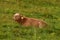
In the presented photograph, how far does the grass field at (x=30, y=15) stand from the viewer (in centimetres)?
1031

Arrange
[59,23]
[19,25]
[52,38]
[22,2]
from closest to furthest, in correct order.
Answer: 1. [52,38]
2. [19,25]
3. [59,23]
4. [22,2]

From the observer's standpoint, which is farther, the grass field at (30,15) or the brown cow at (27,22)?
the brown cow at (27,22)

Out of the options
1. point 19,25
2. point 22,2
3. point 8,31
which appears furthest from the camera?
point 22,2

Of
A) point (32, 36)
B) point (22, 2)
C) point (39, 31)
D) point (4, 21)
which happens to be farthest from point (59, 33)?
point (22, 2)

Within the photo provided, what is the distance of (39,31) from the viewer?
10945 mm

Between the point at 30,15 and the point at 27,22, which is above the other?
the point at 27,22

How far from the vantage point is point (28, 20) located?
12203mm

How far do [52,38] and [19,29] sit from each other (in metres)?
1.63

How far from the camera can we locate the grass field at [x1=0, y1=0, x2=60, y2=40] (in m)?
10.3

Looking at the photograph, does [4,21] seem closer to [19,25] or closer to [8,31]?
[19,25]

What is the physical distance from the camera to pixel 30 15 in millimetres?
14641

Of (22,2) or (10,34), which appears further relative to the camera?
(22,2)

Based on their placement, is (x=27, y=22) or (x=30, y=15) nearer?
(x=27, y=22)

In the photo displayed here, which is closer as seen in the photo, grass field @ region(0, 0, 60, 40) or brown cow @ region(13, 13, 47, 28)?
grass field @ region(0, 0, 60, 40)
